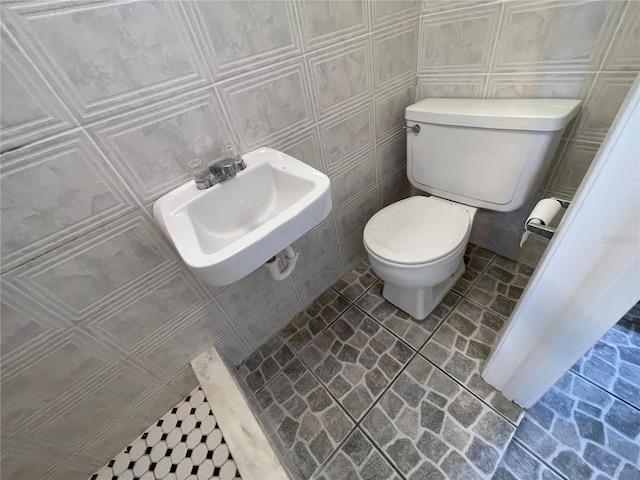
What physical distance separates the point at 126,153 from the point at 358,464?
112 centimetres

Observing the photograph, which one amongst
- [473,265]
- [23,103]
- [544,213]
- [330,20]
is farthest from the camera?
[473,265]

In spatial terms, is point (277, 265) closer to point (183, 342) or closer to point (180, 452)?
Answer: point (183, 342)

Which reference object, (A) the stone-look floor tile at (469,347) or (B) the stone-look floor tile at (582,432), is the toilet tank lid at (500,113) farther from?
(B) the stone-look floor tile at (582,432)

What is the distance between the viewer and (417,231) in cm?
102

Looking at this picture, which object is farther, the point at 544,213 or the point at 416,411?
the point at 416,411

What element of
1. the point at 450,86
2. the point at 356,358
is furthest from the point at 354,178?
the point at 356,358

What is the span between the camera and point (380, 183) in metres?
1.33

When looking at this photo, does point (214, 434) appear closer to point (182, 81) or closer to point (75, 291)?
point (75, 291)

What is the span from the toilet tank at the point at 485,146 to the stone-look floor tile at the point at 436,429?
0.72 m

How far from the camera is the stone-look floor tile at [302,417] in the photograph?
3.01ft

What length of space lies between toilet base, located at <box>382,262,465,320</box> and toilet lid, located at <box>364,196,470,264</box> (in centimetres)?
23

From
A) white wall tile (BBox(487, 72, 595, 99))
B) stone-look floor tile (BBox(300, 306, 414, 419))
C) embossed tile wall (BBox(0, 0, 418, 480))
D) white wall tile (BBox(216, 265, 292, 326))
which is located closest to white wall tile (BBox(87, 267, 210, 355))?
embossed tile wall (BBox(0, 0, 418, 480))

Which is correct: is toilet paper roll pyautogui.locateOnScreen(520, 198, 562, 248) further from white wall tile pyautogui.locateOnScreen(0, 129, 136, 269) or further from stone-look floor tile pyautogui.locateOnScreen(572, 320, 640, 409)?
white wall tile pyautogui.locateOnScreen(0, 129, 136, 269)

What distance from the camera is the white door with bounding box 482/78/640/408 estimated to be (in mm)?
376
